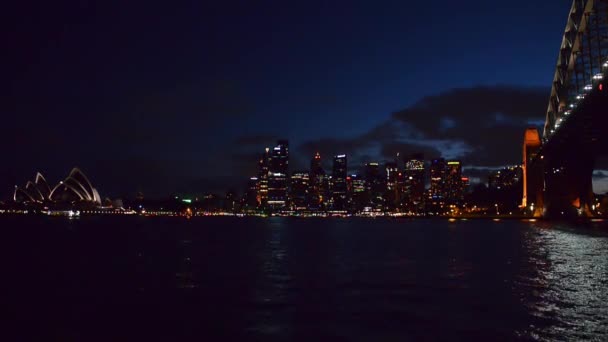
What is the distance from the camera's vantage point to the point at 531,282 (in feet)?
77.5

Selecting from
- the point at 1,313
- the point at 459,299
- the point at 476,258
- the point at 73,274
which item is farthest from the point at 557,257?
the point at 1,313

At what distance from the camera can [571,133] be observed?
63.8 meters

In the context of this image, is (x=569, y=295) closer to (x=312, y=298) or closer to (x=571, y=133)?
(x=312, y=298)

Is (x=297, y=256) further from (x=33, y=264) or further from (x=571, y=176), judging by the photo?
(x=571, y=176)

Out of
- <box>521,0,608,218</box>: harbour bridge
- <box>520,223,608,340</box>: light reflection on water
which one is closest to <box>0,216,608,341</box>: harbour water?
<box>520,223,608,340</box>: light reflection on water

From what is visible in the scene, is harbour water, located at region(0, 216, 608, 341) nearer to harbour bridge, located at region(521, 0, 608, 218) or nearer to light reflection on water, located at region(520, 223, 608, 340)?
light reflection on water, located at region(520, 223, 608, 340)

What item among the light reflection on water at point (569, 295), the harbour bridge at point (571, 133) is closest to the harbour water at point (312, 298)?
the light reflection on water at point (569, 295)

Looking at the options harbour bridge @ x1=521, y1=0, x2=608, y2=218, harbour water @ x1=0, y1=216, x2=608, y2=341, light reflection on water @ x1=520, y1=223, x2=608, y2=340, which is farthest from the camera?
harbour bridge @ x1=521, y1=0, x2=608, y2=218

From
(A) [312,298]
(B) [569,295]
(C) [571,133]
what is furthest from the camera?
(C) [571,133]

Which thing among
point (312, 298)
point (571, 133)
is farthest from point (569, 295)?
point (571, 133)

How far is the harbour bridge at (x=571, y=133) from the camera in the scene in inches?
1943

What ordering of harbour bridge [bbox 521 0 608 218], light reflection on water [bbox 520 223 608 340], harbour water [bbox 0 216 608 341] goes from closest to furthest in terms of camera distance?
light reflection on water [bbox 520 223 608 340]
harbour water [bbox 0 216 608 341]
harbour bridge [bbox 521 0 608 218]

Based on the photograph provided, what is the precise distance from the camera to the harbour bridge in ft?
162

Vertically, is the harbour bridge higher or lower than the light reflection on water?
higher
